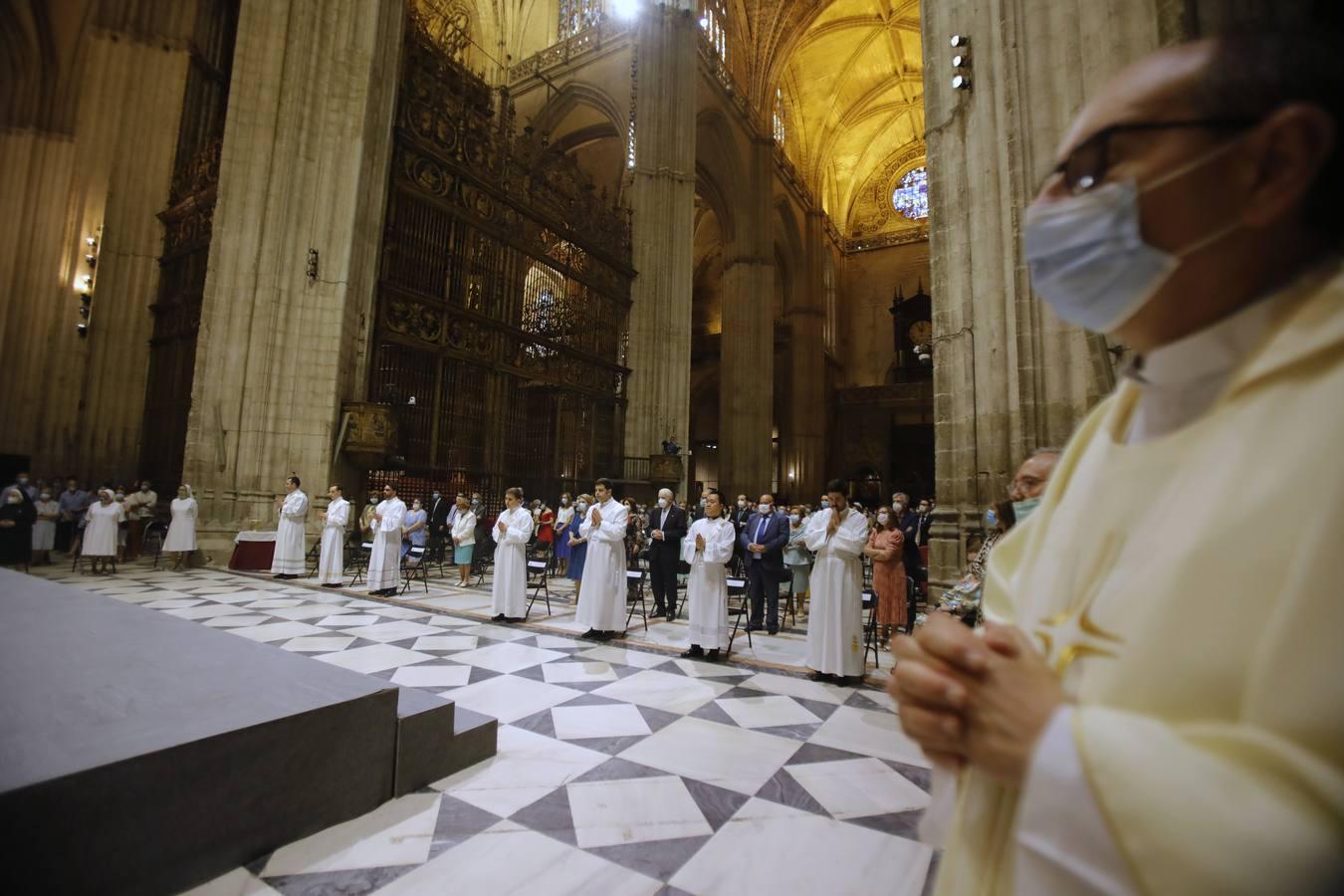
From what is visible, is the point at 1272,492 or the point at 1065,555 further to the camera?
the point at 1065,555

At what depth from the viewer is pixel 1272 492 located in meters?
0.50

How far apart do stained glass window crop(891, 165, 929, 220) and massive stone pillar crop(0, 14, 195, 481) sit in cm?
2912

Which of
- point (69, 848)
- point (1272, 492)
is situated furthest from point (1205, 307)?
point (69, 848)

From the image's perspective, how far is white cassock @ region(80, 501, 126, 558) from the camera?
9.47 meters

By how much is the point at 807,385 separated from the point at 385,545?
67.5ft

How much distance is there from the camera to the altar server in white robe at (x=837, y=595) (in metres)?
5.03

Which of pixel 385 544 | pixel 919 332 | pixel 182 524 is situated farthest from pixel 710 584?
pixel 919 332

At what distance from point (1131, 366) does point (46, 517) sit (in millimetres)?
15191

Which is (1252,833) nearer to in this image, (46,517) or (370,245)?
(370,245)

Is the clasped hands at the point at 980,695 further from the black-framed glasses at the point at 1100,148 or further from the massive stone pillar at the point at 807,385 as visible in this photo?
the massive stone pillar at the point at 807,385

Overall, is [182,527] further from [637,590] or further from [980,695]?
[980,695]

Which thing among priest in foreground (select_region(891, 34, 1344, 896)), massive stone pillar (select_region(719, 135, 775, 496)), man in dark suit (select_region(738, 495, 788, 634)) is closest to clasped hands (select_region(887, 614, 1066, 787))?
priest in foreground (select_region(891, 34, 1344, 896))

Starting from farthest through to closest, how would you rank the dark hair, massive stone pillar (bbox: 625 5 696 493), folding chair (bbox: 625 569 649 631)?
massive stone pillar (bbox: 625 5 696 493), folding chair (bbox: 625 569 649 631), the dark hair

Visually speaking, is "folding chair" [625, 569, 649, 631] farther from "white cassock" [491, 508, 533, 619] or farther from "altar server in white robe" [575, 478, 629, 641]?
"white cassock" [491, 508, 533, 619]
